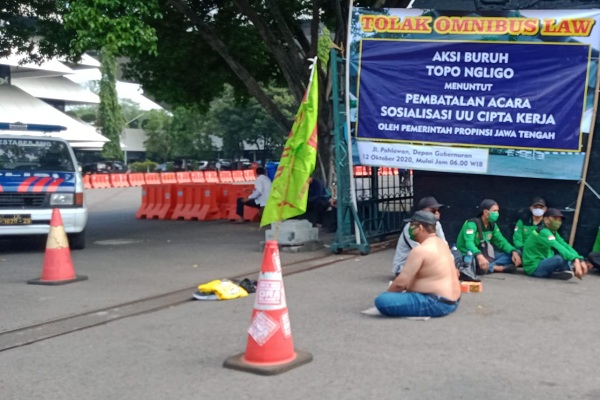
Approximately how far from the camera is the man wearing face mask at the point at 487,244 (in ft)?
33.8

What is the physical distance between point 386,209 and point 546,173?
3743 mm

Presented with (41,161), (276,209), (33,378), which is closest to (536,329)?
(276,209)

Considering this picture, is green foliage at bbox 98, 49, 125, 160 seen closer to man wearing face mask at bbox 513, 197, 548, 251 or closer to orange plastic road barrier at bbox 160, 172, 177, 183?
orange plastic road barrier at bbox 160, 172, 177, 183

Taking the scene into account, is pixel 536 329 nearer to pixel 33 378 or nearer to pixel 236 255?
pixel 33 378

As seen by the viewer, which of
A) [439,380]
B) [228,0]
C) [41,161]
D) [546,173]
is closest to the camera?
[439,380]

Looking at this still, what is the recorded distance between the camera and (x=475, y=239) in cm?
1048

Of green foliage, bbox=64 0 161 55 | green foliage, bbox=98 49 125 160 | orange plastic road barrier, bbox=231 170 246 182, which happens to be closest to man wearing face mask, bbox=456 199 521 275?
green foliage, bbox=64 0 161 55

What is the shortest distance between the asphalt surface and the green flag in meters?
1.04

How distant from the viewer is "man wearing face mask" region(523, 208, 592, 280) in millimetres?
10172

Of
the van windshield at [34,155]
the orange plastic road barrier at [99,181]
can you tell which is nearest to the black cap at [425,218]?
the van windshield at [34,155]

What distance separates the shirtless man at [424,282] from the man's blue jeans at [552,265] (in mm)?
3058

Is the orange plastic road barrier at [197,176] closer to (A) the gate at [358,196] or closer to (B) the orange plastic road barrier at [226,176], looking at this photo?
(B) the orange plastic road barrier at [226,176]

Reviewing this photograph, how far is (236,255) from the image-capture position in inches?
506

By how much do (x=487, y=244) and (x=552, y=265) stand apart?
95cm
